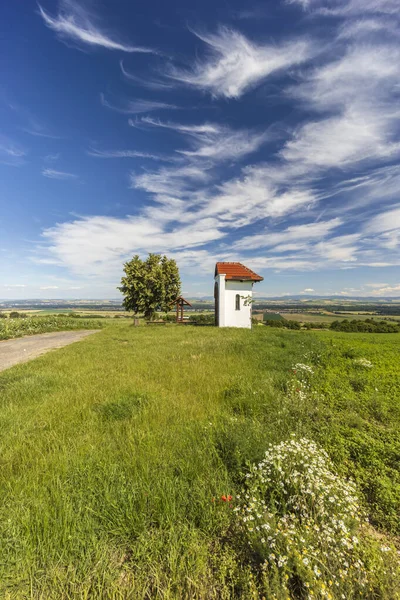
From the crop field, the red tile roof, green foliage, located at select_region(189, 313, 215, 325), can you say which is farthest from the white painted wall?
the crop field

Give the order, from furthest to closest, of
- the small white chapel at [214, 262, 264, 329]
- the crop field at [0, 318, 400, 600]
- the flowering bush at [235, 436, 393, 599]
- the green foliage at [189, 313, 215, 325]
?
the green foliage at [189, 313, 215, 325], the small white chapel at [214, 262, 264, 329], the crop field at [0, 318, 400, 600], the flowering bush at [235, 436, 393, 599]

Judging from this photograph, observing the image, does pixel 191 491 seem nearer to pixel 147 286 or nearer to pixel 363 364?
pixel 363 364

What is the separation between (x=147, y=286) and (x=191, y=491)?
31465mm

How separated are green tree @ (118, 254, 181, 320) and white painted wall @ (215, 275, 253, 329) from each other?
1075cm

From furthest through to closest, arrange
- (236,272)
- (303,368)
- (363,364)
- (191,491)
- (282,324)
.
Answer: (282,324) → (236,272) → (363,364) → (303,368) → (191,491)

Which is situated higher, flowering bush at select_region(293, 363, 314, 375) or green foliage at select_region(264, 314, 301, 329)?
flowering bush at select_region(293, 363, 314, 375)

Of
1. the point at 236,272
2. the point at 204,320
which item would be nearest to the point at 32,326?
the point at 204,320

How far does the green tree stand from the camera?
32750 mm

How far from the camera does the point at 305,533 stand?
6.95 feet

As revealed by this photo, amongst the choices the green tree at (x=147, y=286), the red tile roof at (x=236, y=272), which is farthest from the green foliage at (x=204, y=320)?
the red tile roof at (x=236, y=272)

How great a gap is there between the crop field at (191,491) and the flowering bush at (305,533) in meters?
0.02

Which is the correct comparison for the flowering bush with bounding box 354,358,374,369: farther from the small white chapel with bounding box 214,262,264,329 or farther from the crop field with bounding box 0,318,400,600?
the small white chapel with bounding box 214,262,264,329

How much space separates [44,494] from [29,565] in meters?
0.86

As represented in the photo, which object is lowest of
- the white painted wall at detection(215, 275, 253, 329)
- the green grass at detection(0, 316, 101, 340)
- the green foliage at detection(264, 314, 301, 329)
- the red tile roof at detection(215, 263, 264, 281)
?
the green foliage at detection(264, 314, 301, 329)
